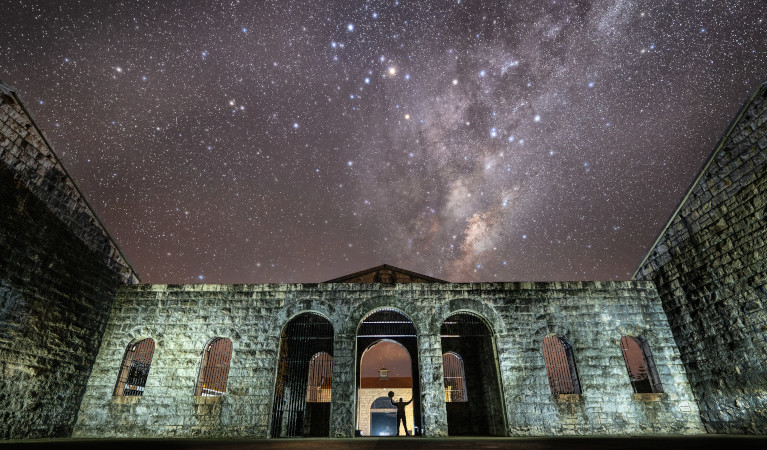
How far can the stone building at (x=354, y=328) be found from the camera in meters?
8.31

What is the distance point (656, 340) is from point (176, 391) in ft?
45.7

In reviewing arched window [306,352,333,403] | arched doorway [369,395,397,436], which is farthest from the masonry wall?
arched doorway [369,395,397,436]

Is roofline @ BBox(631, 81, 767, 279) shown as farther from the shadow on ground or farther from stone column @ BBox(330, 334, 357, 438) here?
stone column @ BBox(330, 334, 357, 438)

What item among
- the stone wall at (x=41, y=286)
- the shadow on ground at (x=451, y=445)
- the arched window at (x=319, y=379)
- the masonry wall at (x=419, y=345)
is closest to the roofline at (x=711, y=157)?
the masonry wall at (x=419, y=345)

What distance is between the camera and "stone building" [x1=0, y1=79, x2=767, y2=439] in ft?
27.3

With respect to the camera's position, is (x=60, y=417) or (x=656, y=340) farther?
(x=656, y=340)

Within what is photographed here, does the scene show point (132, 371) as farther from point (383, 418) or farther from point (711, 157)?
point (383, 418)

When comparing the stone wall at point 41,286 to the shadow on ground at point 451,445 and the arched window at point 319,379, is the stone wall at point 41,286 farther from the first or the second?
the arched window at point 319,379

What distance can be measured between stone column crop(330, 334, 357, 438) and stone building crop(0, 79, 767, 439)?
0.13ft

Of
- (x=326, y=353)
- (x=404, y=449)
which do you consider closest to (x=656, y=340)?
(x=404, y=449)

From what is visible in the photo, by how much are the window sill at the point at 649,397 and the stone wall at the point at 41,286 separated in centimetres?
1516

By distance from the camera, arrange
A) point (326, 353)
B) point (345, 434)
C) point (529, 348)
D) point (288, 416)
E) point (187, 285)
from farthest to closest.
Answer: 1. point (326, 353)
2. point (288, 416)
3. point (187, 285)
4. point (529, 348)
5. point (345, 434)

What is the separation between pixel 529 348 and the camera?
1045 centimetres

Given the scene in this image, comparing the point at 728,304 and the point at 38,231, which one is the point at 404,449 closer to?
the point at 728,304
